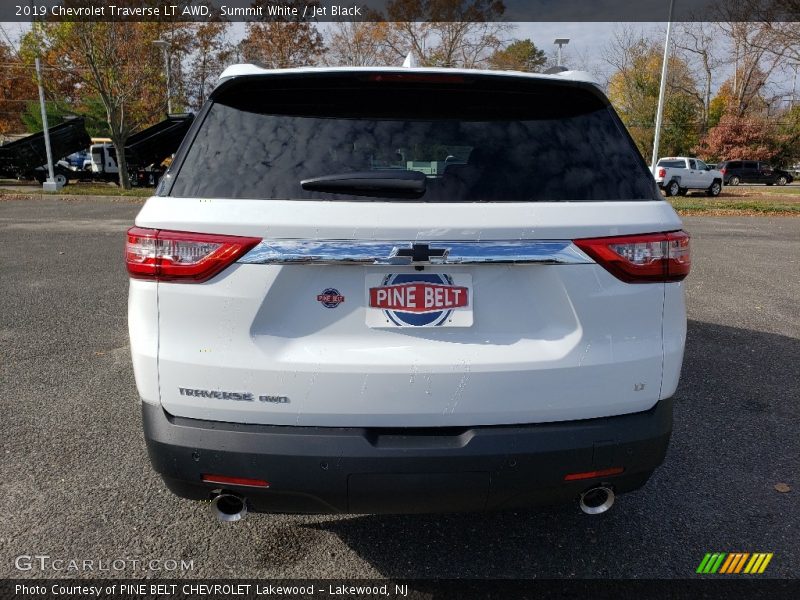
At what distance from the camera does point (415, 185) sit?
1.82 meters

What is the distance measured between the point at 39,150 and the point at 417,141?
102 feet

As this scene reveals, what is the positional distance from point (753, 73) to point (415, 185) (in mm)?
60864

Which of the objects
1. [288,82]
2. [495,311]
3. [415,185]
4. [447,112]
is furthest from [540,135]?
[288,82]

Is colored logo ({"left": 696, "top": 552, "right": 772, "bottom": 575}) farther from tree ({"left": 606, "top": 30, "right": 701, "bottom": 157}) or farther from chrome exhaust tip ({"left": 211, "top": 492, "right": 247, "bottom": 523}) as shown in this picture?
tree ({"left": 606, "top": 30, "right": 701, "bottom": 157})

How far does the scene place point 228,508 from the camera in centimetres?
204

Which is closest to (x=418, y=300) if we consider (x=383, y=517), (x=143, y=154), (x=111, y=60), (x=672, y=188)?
(x=383, y=517)

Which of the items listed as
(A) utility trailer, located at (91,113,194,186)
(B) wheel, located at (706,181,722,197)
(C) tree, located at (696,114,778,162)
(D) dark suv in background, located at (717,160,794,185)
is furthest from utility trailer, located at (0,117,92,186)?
(C) tree, located at (696,114,778,162)

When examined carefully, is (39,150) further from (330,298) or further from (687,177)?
(687,177)

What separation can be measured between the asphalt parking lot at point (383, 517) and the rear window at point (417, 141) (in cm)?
149

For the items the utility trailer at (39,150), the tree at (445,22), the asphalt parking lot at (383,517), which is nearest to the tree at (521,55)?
the tree at (445,22)

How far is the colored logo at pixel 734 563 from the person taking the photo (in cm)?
233

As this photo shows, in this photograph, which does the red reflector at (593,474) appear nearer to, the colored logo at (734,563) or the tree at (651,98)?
the colored logo at (734,563)

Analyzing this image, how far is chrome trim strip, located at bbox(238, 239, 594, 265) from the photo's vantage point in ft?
5.75

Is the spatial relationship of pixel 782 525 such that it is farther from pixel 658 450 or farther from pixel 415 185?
pixel 415 185
